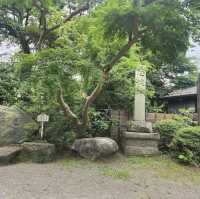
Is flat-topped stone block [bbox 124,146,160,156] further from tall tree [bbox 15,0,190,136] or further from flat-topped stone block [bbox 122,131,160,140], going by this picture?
tall tree [bbox 15,0,190,136]

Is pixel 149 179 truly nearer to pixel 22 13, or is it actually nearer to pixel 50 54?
pixel 50 54

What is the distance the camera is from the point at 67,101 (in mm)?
6832

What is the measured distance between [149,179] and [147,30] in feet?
8.83

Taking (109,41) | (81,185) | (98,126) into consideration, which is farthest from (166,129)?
(81,185)

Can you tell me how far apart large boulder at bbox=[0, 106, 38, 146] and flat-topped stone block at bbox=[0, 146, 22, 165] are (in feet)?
2.25

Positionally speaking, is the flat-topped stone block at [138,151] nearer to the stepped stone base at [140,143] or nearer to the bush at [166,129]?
the stepped stone base at [140,143]

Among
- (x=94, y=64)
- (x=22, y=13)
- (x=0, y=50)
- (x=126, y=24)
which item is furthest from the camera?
(x=0, y=50)

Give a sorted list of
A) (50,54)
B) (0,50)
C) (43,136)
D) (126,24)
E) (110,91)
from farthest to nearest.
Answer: (0,50) → (110,91) → (43,136) → (50,54) → (126,24)

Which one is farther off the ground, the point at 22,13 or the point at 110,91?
the point at 22,13

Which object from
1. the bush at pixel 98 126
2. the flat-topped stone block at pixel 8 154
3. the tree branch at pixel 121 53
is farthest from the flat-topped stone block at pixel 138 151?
the flat-topped stone block at pixel 8 154

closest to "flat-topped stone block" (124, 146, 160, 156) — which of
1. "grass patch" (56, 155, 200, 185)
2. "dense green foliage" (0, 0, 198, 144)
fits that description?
"grass patch" (56, 155, 200, 185)

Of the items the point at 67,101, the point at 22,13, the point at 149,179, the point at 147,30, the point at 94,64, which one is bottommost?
the point at 149,179

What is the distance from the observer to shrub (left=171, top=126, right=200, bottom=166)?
586 centimetres

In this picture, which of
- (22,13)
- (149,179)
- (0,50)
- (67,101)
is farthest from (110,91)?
(0,50)
